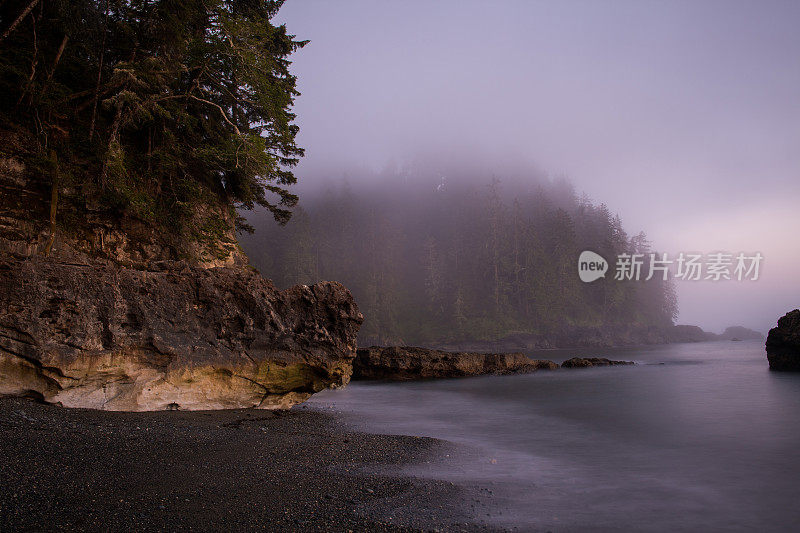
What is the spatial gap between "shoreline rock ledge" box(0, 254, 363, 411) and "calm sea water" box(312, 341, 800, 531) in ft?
9.74

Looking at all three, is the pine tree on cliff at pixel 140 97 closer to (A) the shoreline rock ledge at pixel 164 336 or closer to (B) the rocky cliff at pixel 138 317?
(B) the rocky cliff at pixel 138 317

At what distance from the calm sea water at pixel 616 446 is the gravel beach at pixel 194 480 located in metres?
1.10

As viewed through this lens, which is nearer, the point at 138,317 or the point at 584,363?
the point at 138,317

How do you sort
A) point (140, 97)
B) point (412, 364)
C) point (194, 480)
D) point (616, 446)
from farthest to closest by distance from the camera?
point (412, 364), point (140, 97), point (616, 446), point (194, 480)

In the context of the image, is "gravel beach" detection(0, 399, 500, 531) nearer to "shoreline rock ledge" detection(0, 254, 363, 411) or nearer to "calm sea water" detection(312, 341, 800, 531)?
"shoreline rock ledge" detection(0, 254, 363, 411)

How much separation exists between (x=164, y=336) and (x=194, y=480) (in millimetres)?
4951

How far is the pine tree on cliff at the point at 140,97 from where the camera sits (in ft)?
32.6

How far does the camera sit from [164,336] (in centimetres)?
902

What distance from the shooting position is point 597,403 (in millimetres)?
16703

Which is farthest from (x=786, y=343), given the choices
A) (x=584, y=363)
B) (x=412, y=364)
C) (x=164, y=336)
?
(x=164, y=336)

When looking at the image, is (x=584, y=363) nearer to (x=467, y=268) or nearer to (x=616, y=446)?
(x=616, y=446)

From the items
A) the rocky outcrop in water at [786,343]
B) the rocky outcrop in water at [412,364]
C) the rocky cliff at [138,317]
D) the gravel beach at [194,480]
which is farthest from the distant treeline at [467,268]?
the gravel beach at [194,480]

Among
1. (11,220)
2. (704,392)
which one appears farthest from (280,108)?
(704,392)

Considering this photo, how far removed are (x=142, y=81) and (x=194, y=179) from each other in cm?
322
